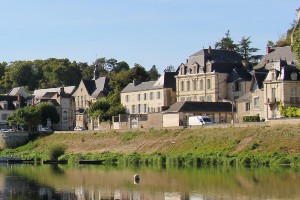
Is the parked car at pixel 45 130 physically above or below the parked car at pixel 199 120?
below

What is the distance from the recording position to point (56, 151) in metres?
85.9

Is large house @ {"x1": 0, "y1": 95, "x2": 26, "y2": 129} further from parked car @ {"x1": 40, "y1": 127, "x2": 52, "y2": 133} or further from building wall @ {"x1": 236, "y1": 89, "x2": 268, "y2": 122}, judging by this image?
building wall @ {"x1": 236, "y1": 89, "x2": 268, "y2": 122}

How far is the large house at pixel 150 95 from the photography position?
10488 cm

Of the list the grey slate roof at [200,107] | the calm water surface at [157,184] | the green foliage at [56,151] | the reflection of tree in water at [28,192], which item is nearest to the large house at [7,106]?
the green foliage at [56,151]

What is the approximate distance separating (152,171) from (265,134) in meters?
13.6

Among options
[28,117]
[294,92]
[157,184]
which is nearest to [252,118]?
[294,92]

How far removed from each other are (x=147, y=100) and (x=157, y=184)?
184 feet

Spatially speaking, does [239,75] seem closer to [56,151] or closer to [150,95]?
[150,95]

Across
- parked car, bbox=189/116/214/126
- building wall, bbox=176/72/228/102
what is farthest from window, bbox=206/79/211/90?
parked car, bbox=189/116/214/126

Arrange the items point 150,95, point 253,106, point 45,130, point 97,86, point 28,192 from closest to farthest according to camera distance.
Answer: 1. point 28,192
2. point 253,106
3. point 45,130
4. point 150,95
5. point 97,86

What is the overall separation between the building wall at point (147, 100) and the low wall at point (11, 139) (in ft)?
Answer: 53.4

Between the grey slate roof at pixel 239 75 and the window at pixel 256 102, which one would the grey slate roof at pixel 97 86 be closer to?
the grey slate roof at pixel 239 75

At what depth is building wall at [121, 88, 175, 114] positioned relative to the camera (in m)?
105

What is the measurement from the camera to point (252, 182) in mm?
50594
